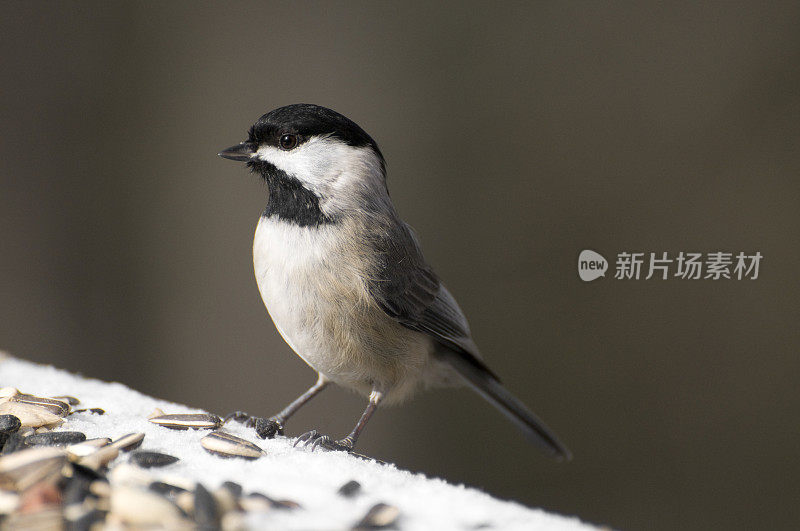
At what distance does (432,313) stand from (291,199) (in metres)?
0.39

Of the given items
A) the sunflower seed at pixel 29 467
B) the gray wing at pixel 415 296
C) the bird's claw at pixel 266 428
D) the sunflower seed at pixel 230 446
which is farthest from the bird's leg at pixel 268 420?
the sunflower seed at pixel 29 467

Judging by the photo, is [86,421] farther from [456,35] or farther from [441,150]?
[456,35]

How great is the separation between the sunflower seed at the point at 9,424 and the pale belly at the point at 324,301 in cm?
44

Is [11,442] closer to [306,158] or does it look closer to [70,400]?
[70,400]

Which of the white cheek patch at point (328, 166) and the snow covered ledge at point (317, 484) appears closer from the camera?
the snow covered ledge at point (317, 484)

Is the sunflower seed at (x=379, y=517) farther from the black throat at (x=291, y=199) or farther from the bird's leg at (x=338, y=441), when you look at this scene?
the black throat at (x=291, y=199)

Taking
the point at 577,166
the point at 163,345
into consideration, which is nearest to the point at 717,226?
the point at 577,166

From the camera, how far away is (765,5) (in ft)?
7.93

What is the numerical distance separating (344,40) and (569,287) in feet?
4.08

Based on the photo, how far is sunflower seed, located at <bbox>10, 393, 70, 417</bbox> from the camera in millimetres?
1107

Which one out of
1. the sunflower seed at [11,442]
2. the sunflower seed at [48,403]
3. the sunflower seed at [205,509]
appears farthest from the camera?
the sunflower seed at [48,403]

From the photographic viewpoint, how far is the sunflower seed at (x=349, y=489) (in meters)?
0.89

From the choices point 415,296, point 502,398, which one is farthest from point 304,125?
point 502,398

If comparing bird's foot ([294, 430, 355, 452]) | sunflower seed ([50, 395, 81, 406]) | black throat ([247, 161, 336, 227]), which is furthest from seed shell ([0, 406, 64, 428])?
black throat ([247, 161, 336, 227])
